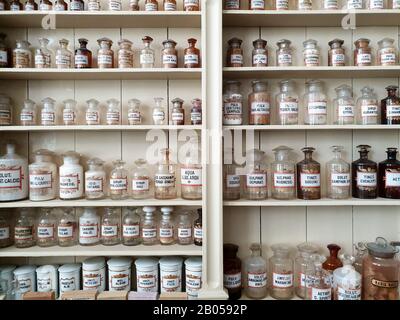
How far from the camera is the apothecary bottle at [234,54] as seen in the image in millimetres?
1147

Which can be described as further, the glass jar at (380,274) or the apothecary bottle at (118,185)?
the apothecary bottle at (118,185)

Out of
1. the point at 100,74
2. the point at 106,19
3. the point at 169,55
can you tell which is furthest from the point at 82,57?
the point at 169,55

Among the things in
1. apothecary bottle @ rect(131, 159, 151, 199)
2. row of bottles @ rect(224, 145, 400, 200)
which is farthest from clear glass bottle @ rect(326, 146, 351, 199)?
apothecary bottle @ rect(131, 159, 151, 199)

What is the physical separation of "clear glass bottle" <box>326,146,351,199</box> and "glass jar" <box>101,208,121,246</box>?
0.95 metres

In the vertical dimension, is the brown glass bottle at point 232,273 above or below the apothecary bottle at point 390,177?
below

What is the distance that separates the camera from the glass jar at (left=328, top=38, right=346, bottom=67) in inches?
45.1

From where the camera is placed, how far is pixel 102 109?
1.26 metres

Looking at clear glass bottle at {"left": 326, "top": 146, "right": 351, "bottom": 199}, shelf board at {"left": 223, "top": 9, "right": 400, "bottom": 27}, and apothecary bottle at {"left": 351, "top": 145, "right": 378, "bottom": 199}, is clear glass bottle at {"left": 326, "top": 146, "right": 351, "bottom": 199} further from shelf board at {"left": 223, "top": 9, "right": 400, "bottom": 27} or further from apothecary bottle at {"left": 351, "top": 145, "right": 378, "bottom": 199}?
shelf board at {"left": 223, "top": 9, "right": 400, "bottom": 27}

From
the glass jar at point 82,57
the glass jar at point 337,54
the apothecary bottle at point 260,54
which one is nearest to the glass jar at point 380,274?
the glass jar at point 337,54

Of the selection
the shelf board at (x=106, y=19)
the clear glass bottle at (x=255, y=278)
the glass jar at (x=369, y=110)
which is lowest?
the clear glass bottle at (x=255, y=278)

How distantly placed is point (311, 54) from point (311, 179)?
1.75ft

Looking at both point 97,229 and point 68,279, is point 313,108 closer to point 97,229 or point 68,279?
point 97,229

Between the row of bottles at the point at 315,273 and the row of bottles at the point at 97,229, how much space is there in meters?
0.22

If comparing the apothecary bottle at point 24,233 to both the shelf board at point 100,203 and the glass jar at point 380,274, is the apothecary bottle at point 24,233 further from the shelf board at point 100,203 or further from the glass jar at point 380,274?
the glass jar at point 380,274
